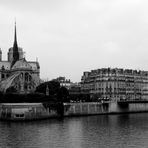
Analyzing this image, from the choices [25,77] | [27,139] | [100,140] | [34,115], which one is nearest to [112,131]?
[100,140]

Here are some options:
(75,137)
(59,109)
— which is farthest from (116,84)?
(75,137)

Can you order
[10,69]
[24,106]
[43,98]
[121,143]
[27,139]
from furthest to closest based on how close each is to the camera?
[10,69], [43,98], [24,106], [27,139], [121,143]

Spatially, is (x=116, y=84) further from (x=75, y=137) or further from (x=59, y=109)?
(x=75, y=137)

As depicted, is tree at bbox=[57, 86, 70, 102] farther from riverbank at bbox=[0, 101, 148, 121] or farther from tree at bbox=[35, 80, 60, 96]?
tree at bbox=[35, 80, 60, 96]

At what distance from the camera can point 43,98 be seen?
107 m

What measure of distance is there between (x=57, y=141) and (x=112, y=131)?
14212 millimetres

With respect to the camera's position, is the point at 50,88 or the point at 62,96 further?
the point at 50,88

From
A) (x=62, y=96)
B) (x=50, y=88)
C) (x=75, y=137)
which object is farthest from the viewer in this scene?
(x=50, y=88)

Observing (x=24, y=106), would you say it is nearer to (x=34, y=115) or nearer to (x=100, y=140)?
(x=34, y=115)

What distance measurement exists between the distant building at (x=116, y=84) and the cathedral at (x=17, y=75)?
2192 centimetres

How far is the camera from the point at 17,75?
135 metres

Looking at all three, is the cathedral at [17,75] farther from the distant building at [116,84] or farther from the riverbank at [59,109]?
the riverbank at [59,109]

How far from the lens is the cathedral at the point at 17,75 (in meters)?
132

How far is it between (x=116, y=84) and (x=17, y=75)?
1514 inches
